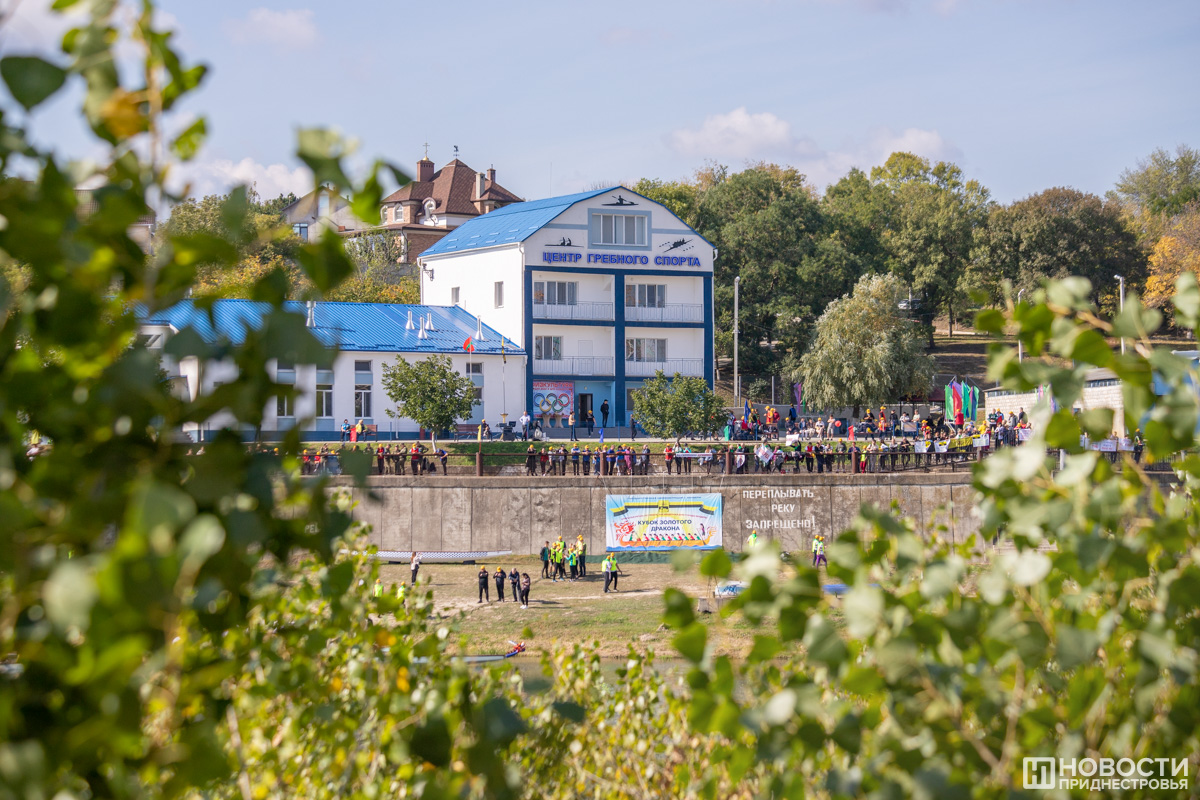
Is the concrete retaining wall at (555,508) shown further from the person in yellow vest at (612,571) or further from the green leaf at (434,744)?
the green leaf at (434,744)

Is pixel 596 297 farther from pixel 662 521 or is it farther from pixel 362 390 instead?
pixel 662 521

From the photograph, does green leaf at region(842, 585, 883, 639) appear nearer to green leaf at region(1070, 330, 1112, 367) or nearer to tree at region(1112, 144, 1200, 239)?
green leaf at region(1070, 330, 1112, 367)

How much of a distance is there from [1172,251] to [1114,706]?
78.6 meters

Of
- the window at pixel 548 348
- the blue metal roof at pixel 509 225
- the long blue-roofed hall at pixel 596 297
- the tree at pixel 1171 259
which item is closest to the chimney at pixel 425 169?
the blue metal roof at pixel 509 225

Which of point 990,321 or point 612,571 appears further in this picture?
point 612,571

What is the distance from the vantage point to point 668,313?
176 feet

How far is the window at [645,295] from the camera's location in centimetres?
5366

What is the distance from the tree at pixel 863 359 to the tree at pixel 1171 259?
18.0m

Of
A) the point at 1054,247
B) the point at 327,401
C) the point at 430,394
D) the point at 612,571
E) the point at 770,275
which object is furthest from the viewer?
the point at 1054,247

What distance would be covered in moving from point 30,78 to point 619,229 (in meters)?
51.8

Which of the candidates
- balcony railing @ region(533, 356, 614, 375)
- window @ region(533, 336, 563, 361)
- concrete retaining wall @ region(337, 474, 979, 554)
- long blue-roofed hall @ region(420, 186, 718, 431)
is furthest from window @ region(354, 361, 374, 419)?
window @ region(533, 336, 563, 361)

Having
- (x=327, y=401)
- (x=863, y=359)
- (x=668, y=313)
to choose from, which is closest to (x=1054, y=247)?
(x=863, y=359)

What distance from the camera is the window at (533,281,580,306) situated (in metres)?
52.0

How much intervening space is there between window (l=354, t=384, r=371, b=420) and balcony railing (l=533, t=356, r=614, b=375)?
28.5ft
